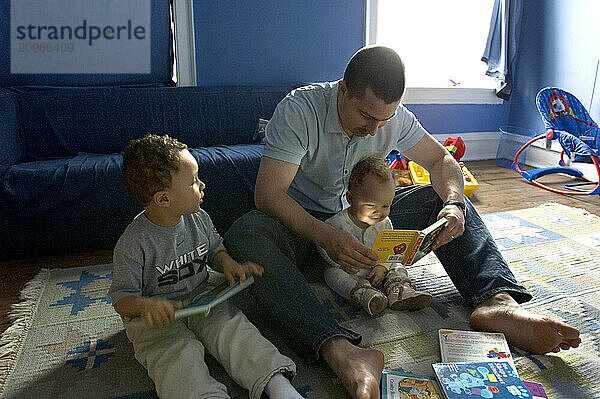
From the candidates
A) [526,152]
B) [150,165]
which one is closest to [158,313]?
[150,165]

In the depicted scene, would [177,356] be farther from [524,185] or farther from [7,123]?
[524,185]

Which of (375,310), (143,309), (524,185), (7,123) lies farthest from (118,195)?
(524,185)

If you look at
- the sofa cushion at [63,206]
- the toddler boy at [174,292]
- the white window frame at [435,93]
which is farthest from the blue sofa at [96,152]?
the white window frame at [435,93]

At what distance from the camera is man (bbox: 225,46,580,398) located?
1195 mm

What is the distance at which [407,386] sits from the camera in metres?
1.13

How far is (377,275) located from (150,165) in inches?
32.6

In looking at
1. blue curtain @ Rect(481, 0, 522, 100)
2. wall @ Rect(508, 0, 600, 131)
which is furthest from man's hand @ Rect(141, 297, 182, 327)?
blue curtain @ Rect(481, 0, 522, 100)

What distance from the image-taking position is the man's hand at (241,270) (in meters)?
1.22

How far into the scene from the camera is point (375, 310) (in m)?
1.47

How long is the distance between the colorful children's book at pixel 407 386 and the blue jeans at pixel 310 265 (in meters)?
0.13

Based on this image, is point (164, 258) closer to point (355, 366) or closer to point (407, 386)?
point (355, 366)

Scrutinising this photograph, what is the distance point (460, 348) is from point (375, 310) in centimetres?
28

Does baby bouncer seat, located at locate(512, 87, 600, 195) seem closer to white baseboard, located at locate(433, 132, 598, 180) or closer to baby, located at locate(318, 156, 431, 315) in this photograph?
white baseboard, located at locate(433, 132, 598, 180)

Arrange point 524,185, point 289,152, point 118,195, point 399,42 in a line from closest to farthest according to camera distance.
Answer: point 289,152, point 118,195, point 524,185, point 399,42
